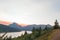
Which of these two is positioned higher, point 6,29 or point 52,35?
point 6,29

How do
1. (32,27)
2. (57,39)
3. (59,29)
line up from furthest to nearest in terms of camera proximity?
(32,27)
(59,29)
(57,39)

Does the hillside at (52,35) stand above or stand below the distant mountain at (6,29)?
below

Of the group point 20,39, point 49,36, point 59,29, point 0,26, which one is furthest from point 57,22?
point 0,26

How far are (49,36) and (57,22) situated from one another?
2.71ft

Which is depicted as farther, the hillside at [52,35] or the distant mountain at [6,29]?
the distant mountain at [6,29]

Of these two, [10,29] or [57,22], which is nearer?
[57,22]

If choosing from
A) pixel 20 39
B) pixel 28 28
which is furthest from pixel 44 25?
pixel 20 39

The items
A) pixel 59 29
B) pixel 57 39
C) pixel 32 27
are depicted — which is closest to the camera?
pixel 57 39

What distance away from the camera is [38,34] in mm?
7109

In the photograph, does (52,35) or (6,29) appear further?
(6,29)

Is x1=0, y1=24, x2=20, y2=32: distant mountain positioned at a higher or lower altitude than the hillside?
higher

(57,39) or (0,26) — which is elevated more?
(0,26)

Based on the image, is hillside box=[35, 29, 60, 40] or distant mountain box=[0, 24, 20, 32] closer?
hillside box=[35, 29, 60, 40]

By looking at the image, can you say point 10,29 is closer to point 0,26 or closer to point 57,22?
point 0,26
